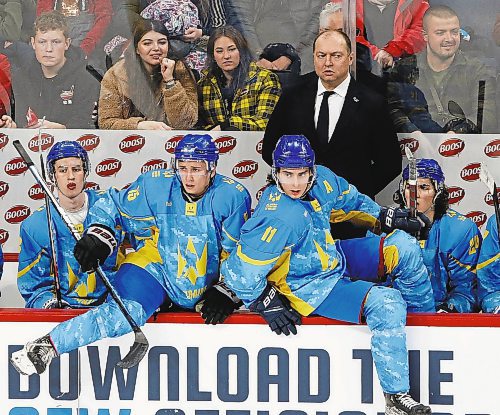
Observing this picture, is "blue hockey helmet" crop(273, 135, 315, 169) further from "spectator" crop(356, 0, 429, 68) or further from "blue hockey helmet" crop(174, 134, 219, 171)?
"spectator" crop(356, 0, 429, 68)

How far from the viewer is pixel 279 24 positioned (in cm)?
564

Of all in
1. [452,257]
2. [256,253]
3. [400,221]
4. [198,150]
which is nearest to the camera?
[256,253]

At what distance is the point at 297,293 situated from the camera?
419cm

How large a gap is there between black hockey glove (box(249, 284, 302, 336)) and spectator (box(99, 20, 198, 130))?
1867 mm

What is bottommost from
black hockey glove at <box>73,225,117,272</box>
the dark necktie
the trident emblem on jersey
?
the trident emblem on jersey

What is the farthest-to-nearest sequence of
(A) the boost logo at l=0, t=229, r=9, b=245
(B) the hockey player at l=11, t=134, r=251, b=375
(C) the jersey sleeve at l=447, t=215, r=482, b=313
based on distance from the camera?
(A) the boost logo at l=0, t=229, r=9, b=245 → (C) the jersey sleeve at l=447, t=215, r=482, b=313 → (B) the hockey player at l=11, t=134, r=251, b=375

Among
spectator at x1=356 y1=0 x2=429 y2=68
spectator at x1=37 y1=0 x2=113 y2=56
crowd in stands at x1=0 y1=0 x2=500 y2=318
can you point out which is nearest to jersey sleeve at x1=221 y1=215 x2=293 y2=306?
crowd in stands at x1=0 y1=0 x2=500 y2=318

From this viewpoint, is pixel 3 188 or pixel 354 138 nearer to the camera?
pixel 354 138

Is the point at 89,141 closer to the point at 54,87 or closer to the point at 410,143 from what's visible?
the point at 54,87

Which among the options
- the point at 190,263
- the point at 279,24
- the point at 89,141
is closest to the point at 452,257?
the point at 190,263

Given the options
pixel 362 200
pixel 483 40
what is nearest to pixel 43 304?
pixel 362 200

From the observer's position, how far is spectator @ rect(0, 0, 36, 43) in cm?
571

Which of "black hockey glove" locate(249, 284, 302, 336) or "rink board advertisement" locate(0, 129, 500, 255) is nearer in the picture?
"black hockey glove" locate(249, 284, 302, 336)

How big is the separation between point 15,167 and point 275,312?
2.42m
